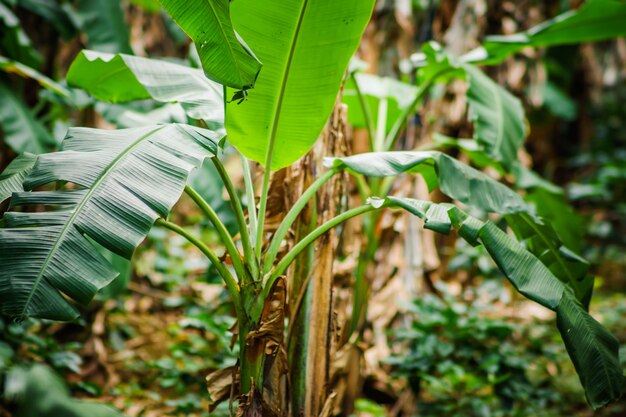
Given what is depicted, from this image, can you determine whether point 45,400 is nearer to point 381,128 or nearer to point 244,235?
point 244,235

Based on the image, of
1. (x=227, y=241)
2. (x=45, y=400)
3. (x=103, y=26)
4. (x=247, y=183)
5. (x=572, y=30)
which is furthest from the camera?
(x=103, y=26)

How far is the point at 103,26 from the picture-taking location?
2.96m

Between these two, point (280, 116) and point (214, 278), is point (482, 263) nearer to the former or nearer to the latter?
point (214, 278)

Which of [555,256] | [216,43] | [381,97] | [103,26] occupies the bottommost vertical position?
[555,256]

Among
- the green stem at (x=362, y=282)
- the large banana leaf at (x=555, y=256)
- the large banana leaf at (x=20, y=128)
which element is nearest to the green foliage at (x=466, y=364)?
the green stem at (x=362, y=282)

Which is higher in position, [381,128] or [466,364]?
[381,128]

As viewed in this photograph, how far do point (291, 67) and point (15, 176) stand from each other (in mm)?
820

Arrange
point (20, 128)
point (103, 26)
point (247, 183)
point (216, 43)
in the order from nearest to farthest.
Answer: point (216, 43)
point (247, 183)
point (20, 128)
point (103, 26)

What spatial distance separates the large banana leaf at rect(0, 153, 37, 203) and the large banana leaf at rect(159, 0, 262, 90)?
1.78 ft

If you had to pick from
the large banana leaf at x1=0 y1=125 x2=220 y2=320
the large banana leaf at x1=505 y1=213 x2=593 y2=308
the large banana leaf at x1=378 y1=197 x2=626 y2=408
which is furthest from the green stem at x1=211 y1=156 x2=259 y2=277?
the large banana leaf at x1=505 y1=213 x2=593 y2=308

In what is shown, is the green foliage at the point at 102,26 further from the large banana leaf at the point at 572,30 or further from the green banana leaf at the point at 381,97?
the large banana leaf at the point at 572,30

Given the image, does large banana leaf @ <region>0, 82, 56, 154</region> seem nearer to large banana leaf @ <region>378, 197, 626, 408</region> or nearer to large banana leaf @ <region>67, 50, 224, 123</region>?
large banana leaf @ <region>67, 50, 224, 123</region>

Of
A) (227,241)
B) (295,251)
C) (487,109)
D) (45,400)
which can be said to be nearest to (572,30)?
(487,109)

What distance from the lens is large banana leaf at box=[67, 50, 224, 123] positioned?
164 cm
